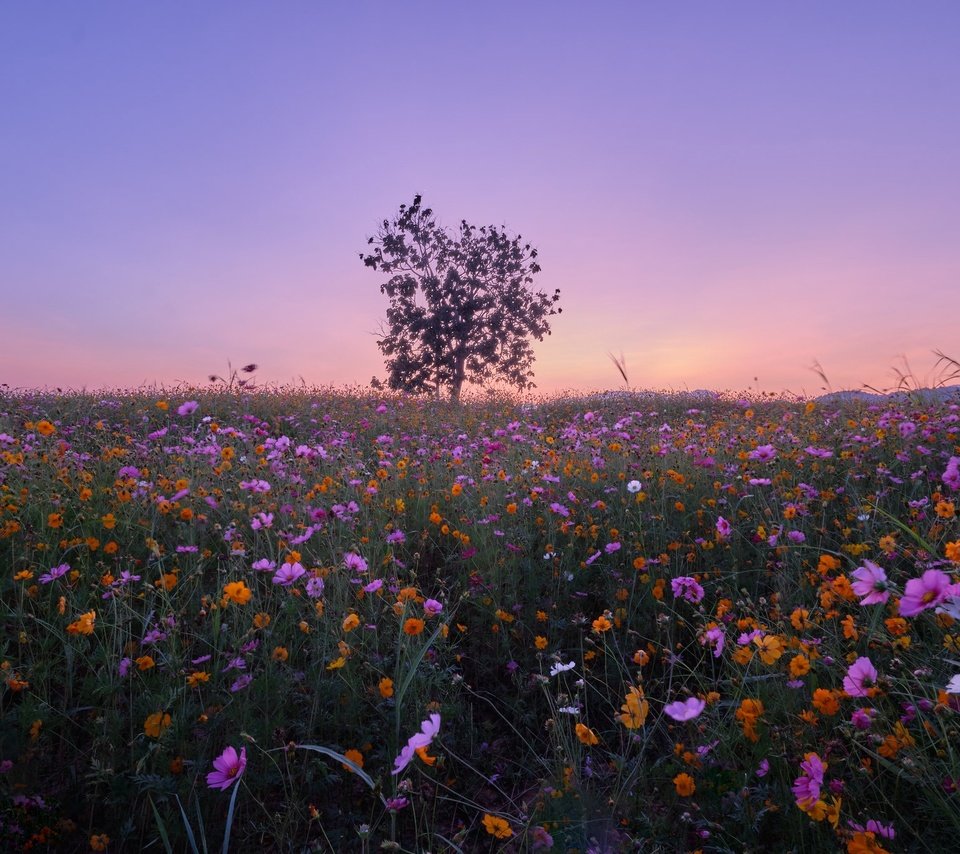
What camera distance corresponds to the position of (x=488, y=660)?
2854mm

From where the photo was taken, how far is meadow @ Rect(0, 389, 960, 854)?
5.74 ft

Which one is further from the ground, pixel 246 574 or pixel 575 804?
pixel 246 574

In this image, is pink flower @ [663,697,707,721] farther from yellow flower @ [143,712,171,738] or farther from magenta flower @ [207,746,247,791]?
yellow flower @ [143,712,171,738]

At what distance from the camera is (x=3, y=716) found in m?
2.08

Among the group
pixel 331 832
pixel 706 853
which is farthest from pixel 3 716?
pixel 706 853

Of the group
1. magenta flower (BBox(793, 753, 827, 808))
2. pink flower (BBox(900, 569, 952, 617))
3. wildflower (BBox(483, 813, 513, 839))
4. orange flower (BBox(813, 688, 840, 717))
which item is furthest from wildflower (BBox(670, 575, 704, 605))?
wildflower (BBox(483, 813, 513, 839))

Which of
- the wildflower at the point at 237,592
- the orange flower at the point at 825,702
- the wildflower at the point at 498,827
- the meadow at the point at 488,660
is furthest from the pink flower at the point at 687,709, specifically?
the wildflower at the point at 237,592

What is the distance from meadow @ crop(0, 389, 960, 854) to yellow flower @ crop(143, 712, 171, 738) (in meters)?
0.02

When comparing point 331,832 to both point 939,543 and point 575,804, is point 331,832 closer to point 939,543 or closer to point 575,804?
point 575,804

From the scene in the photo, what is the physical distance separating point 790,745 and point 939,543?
1.66 metres

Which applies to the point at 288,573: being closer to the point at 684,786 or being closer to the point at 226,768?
the point at 226,768

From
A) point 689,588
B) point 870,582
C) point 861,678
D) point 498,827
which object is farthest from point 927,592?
point 689,588

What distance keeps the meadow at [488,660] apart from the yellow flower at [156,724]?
16 millimetres

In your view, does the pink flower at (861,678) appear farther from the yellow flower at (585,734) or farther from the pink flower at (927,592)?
A: the yellow flower at (585,734)
